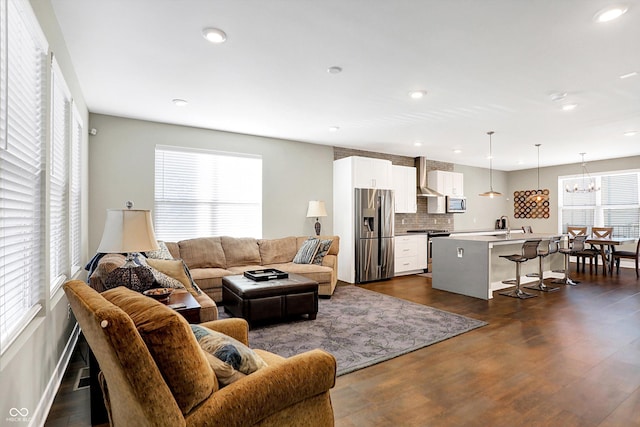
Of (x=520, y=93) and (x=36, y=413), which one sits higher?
(x=520, y=93)

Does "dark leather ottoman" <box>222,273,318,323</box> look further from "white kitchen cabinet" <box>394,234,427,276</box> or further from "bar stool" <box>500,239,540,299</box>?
"white kitchen cabinet" <box>394,234,427,276</box>

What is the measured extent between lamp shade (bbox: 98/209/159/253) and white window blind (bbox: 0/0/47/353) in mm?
356

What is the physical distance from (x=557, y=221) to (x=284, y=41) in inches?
366

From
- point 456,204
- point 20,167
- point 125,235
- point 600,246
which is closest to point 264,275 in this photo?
point 125,235

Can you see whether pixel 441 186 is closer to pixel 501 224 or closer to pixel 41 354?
pixel 501 224

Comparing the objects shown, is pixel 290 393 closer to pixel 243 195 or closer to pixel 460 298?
pixel 460 298

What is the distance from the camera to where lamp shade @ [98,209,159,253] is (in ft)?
7.41

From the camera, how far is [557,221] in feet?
29.3

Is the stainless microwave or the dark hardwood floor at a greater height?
the stainless microwave

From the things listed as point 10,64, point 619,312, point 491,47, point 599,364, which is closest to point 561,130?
point 619,312

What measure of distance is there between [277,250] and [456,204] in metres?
4.95

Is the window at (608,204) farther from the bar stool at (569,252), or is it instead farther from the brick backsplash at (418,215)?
the brick backsplash at (418,215)

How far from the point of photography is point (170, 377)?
42.9 inches

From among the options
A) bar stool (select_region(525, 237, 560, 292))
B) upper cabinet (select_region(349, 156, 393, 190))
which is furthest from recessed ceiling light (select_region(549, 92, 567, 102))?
upper cabinet (select_region(349, 156, 393, 190))
